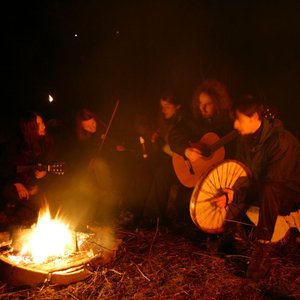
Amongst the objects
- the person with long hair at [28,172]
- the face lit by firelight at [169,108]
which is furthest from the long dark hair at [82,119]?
the face lit by firelight at [169,108]

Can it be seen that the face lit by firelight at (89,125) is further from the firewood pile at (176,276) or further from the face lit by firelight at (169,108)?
the firewood pile at (176,276)

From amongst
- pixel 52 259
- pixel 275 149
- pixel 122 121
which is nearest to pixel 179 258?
pixel 52 259

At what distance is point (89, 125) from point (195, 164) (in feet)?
5.69

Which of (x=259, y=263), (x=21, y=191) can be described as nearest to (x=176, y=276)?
(x=259, y=263)

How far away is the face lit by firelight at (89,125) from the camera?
5.31m

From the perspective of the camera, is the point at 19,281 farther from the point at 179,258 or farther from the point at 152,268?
the point at 179,258

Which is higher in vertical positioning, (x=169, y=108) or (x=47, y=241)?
(x=169, y=108)

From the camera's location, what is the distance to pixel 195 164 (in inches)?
184

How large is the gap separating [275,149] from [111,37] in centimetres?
583

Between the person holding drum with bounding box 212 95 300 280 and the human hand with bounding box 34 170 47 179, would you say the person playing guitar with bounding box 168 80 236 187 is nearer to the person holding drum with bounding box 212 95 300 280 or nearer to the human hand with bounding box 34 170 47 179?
the person holding drum with bounding box 212 95 300 280

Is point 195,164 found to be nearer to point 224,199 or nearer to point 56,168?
point 224,199

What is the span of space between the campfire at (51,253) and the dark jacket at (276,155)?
179cm

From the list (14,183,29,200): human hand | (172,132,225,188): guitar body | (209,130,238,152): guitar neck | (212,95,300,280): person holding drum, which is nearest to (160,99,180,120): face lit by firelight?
(172,132,225,188): guitar body

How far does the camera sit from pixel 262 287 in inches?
125
